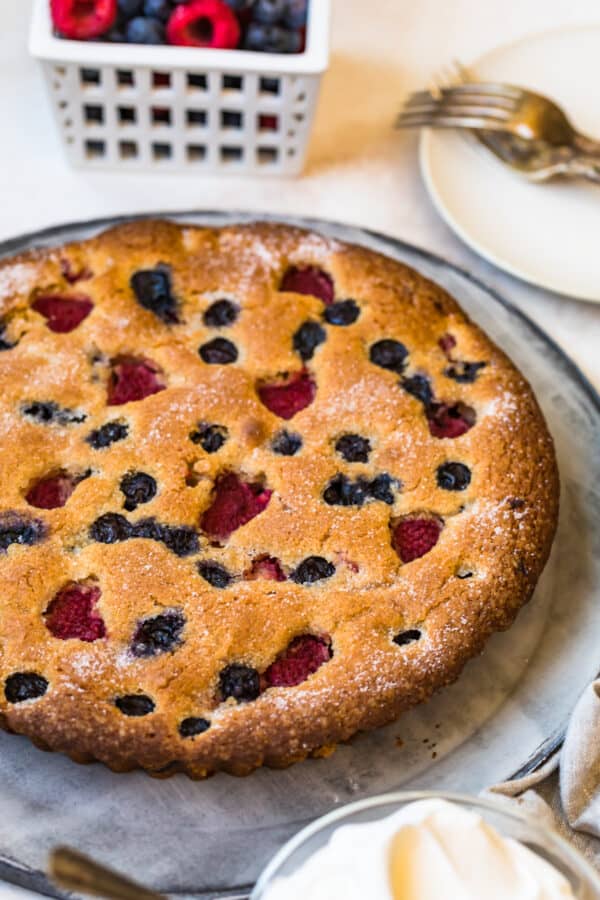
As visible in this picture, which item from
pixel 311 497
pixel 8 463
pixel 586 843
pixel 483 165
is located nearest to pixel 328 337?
pixel 311 497

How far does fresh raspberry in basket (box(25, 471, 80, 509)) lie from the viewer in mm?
1791

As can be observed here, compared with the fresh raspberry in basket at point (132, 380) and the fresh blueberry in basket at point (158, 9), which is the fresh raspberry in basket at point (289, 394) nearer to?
the fresh raspberry in basket at point (132, 380)

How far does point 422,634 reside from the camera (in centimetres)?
168

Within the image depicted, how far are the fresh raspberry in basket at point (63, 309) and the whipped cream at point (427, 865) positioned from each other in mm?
1022

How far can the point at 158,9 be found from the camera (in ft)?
7.31

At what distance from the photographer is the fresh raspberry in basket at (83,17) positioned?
2.19m

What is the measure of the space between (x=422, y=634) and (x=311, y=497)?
0.90 feet

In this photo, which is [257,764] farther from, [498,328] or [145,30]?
[145,30]

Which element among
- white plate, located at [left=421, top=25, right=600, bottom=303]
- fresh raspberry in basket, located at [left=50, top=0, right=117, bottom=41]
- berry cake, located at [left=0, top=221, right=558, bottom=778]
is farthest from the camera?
white plate, located at [left=421, top=25, right=600, bottom=303]

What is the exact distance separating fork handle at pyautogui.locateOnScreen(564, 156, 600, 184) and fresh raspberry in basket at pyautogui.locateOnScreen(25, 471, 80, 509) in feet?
4.23

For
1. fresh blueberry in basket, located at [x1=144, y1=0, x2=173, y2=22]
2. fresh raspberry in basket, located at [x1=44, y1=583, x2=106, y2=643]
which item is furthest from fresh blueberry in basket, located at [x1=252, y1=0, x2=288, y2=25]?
fresh raspberry in basket, located at [x1=44, y1=583, x2=106, y2=643]

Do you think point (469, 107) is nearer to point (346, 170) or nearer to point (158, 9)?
point (346, 170)

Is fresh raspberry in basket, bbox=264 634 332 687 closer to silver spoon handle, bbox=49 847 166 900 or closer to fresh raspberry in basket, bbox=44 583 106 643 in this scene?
fresh raspberry in basket, bbox=44 583 106 643

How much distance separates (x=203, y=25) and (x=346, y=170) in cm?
45
